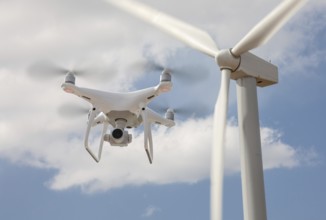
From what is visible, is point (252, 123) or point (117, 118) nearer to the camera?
point (252, 123)

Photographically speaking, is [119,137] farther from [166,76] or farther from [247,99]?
[247,99]

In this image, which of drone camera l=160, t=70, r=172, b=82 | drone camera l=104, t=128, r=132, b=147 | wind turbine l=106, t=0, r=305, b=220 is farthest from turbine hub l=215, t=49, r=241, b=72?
drone camera l=104, t=128, r=132, b=147

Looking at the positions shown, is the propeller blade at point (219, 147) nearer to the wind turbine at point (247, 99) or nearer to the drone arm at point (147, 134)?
the wind turbine at point (247, 99)

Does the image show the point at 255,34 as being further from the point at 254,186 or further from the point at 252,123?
the point at 254,186

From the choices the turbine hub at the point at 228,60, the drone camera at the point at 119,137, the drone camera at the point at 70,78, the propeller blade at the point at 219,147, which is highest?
the drone camera at the point at 70,78

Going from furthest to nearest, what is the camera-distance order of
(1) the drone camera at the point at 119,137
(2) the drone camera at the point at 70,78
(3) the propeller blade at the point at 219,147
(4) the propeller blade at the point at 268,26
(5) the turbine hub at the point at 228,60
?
(1) the drone camera at the point at 119,137 < (2) the drone camera at the point at 70,78 < (5) the turbine hub at the point at 228,60 < (4) the propeller blade at the point at 268,26 < (3) the propeller blade at the point at 219,147

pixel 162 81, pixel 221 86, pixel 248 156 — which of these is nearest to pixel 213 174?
pixel 248 156

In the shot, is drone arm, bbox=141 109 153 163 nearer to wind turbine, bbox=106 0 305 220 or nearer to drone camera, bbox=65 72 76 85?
drone camera, bbox=65 72 76 85

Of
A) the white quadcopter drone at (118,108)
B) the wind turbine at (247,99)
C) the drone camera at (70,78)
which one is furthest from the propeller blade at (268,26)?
the drone camera at (70,78)
